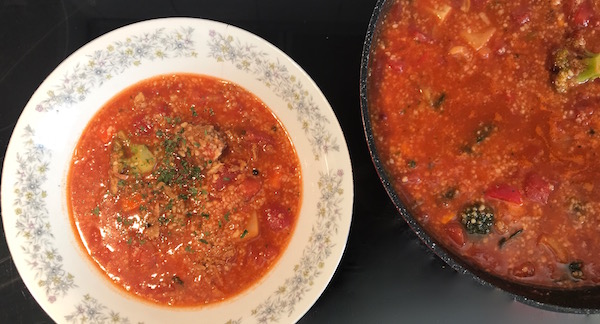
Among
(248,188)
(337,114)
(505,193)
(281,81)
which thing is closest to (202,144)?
(248,188)

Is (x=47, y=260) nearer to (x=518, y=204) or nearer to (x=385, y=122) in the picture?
(x=385, y=122)

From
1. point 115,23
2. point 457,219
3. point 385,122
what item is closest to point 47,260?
point 115,23

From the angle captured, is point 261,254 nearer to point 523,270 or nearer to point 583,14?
point 523,270

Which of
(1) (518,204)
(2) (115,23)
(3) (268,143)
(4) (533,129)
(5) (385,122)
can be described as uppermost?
(2) (115,23)

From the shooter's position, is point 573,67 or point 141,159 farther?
point 141,159

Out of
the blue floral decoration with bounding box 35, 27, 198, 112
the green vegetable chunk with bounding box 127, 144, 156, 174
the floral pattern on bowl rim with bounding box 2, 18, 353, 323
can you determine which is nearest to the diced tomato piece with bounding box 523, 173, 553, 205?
the floral pattern on bowl rim with bounding box 2, 18, 353, 323

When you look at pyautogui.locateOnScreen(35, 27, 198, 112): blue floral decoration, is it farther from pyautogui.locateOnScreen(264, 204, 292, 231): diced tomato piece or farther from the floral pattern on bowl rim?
pyautogui.locateOnScreen(264, 204, 292, 231): diced tomato piece
